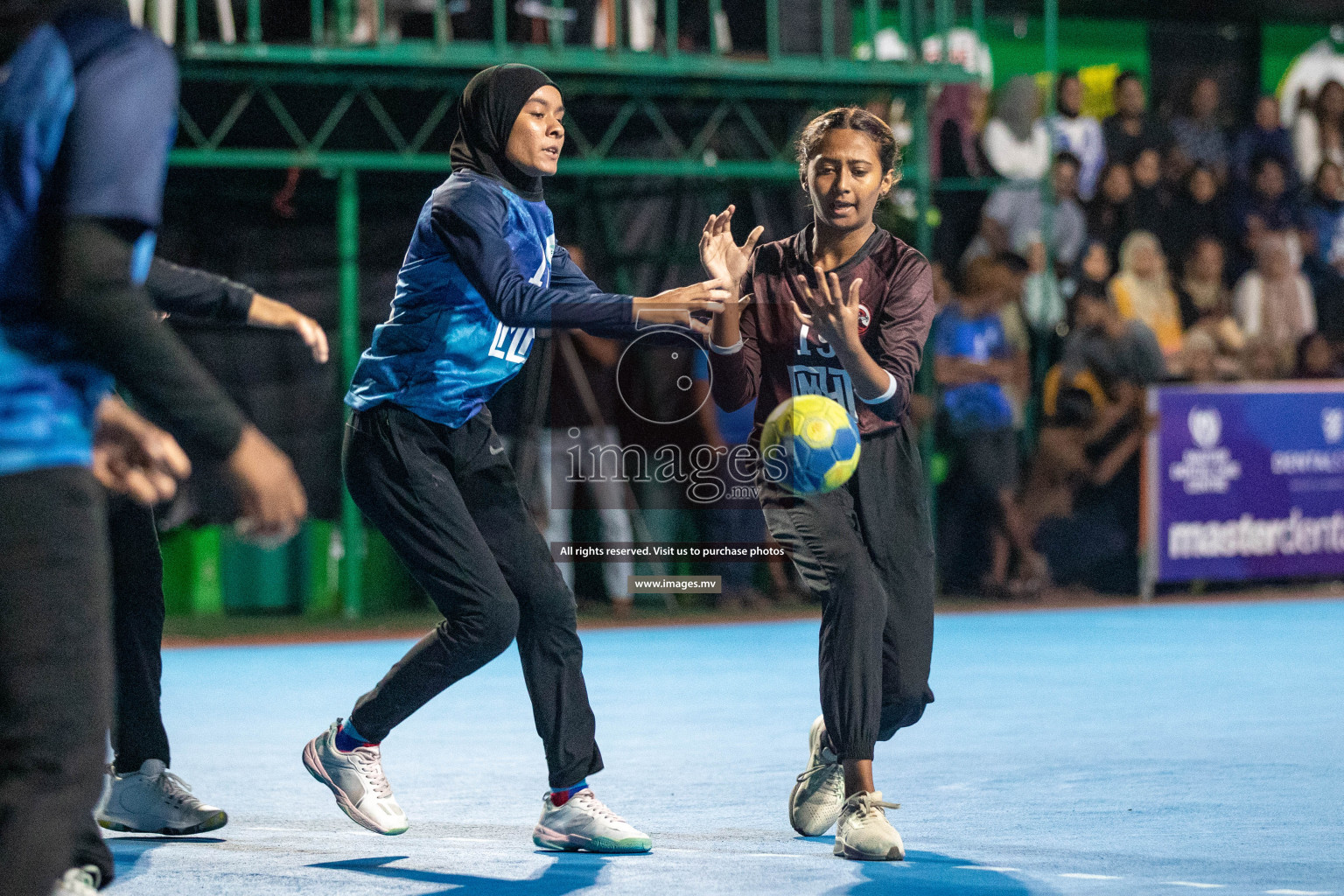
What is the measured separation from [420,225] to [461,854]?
1836mm

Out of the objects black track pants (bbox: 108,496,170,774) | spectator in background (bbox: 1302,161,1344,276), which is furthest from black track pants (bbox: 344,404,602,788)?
spectator in background (bbox: 1302,161,1344,276)

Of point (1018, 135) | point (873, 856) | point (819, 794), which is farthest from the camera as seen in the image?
point (1018, 135)

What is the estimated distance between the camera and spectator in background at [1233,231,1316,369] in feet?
48.3

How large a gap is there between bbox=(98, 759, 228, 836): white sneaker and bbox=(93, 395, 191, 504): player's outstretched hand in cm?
244

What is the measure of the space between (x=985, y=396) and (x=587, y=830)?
8.21 metres

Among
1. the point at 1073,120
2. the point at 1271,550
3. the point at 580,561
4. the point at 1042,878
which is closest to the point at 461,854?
the point at 1042,878

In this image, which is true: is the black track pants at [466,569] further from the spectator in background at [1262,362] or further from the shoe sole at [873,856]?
the spectator in background at [1262,362]

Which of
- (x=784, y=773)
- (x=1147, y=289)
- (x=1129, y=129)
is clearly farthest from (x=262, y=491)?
(x=1129, y=129)

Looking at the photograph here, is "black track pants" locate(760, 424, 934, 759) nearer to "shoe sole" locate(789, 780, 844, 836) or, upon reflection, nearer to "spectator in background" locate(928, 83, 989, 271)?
"shoe sole" locate(789, 780, 844, 836)

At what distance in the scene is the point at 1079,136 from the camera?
594 inches

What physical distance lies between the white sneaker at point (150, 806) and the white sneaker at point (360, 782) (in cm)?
43

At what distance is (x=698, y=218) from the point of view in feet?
45.2

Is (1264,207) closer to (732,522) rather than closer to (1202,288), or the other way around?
(1202,288)
